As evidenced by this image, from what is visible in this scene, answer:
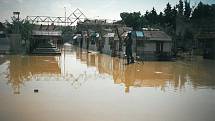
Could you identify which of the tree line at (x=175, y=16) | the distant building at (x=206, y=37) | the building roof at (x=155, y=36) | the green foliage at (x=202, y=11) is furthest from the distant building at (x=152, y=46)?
the green foliage at (x=202, y=11)

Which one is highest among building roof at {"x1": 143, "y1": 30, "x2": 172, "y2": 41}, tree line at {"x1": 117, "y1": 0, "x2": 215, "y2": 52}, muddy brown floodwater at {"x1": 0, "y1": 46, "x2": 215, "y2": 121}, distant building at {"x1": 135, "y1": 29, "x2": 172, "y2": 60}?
tree line at {"x1": 117, "y1": 0, "x2": 215, "y2": 52}

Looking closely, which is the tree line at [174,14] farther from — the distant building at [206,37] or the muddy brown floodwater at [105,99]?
the muddy brown floodwater at [105,99]

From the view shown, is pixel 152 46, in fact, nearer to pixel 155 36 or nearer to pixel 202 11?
pixel 155 36

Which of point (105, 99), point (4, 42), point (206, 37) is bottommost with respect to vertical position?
point (105, 99)

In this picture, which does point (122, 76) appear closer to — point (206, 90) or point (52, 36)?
point (206, 90)

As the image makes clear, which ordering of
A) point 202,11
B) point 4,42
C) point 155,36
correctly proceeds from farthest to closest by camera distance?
1. point 202,11
2. point 4,42
3. point 155,36

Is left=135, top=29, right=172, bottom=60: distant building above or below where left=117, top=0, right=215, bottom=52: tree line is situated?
below

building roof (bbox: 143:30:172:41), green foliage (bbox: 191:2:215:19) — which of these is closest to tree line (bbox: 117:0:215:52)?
green foliage (bbox: 191:2:215:19)

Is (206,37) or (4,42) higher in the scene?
(206,37)

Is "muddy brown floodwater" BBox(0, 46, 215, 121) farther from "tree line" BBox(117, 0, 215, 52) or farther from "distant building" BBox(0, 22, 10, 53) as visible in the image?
"tree line" BBox(117, 0, 215, 52)

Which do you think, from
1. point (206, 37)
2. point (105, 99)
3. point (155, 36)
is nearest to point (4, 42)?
point (155, 36)

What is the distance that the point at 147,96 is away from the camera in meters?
14.7

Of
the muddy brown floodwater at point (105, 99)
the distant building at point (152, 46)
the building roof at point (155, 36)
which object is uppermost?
the building roof at point (155, 36)

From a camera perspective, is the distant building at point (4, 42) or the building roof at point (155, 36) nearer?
the building roof at point (155, 36)
